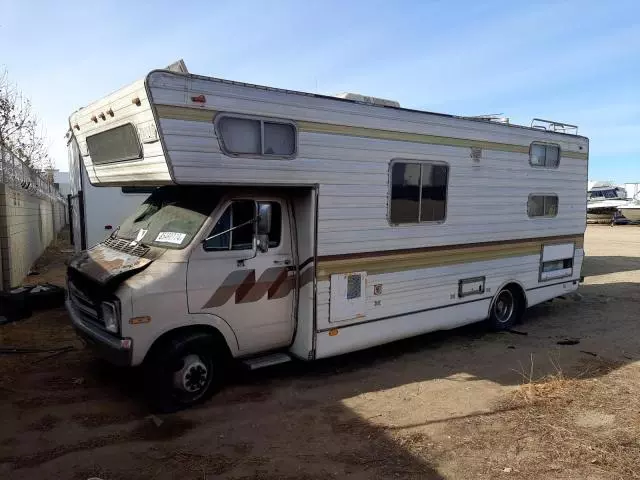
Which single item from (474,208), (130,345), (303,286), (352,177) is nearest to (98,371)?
(130,345)

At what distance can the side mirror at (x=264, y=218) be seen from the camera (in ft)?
16.7

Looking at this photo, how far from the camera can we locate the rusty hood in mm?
4500

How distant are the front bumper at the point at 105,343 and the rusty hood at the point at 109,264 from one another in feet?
1.71

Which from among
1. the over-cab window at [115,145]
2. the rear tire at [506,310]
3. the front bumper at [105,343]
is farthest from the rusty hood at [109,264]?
the rear tire at [506,310]

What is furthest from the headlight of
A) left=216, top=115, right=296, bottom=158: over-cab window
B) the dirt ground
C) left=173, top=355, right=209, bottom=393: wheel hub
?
left=216, top=115, right=296, bottom=158: over-cab window

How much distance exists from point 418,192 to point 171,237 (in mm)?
3017

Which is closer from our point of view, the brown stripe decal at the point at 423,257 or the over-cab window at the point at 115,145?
the over-cab window at the point at 115,145

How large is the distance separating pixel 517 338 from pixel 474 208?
215 centimetres

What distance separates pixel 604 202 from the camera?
123 ft

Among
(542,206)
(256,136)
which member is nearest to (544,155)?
(542,206)

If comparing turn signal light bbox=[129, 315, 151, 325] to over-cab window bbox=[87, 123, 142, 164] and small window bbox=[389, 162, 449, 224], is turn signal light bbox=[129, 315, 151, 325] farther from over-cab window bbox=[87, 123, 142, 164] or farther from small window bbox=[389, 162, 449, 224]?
small window bbox=[389, 162, 449, 224]

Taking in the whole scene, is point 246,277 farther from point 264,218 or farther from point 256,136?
point 256,136

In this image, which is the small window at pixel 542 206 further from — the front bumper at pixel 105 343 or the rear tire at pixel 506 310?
the front bumper at pixel 105 343

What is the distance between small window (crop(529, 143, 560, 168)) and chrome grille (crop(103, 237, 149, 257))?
5869mm
